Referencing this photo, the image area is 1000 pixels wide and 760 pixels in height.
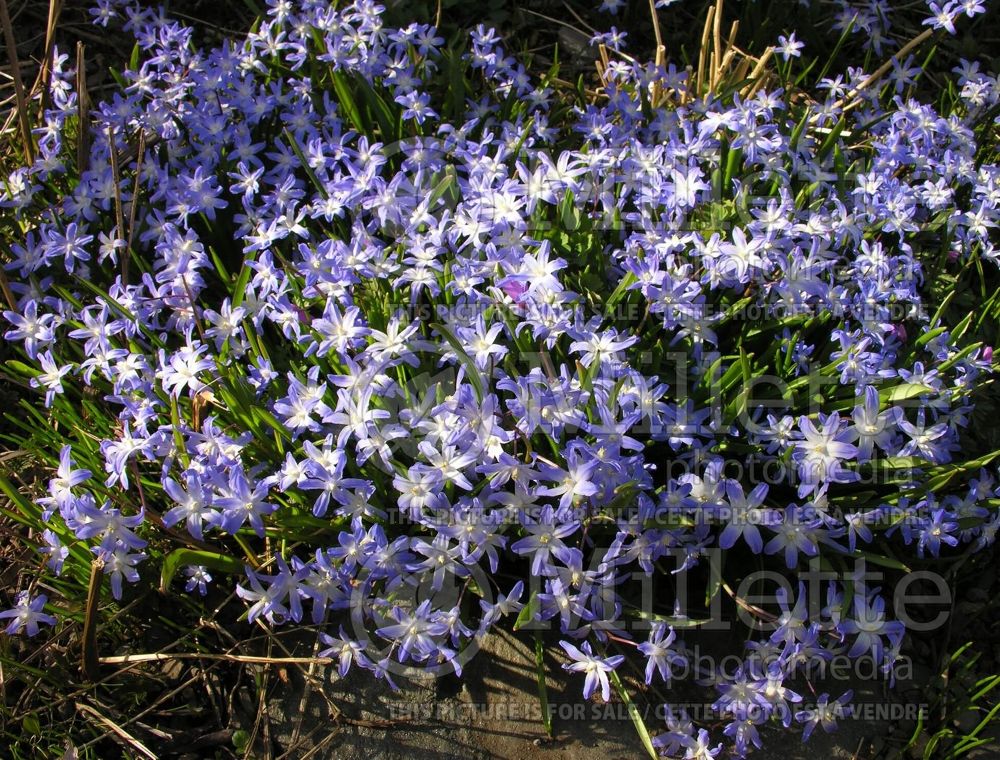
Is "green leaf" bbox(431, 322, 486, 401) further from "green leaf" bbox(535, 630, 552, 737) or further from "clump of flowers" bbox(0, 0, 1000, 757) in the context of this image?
"green leaf" bbox(535, 630, 552, 737)

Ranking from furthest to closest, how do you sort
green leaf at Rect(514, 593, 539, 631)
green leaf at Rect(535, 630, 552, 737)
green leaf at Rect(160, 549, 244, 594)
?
green leaf at Rect(535, 630, 552, 737)
green leaf at Rect(514, 593, 539, 631)
green leaf at Rect(160, 549, 244, 594)

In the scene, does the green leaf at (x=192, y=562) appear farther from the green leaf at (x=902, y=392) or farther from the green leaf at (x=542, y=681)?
the green leaf at (x=902, y=392)

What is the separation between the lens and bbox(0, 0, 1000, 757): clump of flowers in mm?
2369

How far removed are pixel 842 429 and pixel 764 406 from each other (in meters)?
0.29

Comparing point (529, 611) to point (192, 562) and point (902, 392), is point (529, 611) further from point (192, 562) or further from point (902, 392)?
point (902, 392)

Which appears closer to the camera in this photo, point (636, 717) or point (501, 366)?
point (636, 717)

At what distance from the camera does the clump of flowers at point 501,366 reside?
237 cm

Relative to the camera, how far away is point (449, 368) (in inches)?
105

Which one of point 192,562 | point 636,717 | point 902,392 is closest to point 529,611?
point 636,717

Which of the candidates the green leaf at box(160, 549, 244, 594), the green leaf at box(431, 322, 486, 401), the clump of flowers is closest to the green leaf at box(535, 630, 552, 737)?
the clump of flowers

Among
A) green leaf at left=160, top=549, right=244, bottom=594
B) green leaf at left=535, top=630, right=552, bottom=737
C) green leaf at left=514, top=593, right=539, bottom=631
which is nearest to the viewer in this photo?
green leaf at left=160, top=549, right=244, bottom=594

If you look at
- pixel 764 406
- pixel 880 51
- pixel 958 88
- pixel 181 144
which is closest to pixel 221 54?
pixel 181 144

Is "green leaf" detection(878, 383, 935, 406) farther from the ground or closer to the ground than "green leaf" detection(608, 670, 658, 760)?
farther from the ground

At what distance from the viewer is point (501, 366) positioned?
2.61 metres
